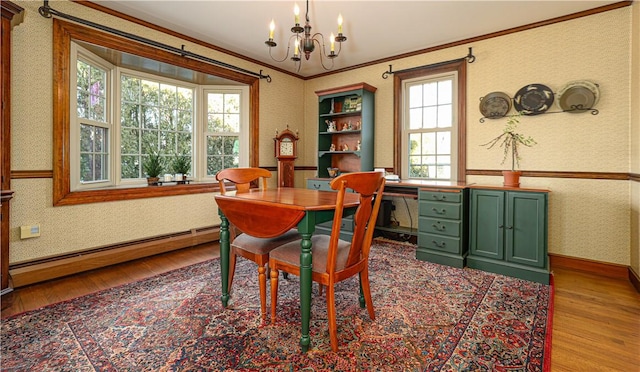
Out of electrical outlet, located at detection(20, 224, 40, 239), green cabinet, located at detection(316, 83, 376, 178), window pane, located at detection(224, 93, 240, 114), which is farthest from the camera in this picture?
window pane, located at detection(224, 93, 240, 114)

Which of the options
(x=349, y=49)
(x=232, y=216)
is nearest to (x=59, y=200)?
(x=232, y=216)

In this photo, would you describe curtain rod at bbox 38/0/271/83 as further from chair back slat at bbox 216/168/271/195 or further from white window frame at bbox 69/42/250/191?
chair back slat at bbox 216/168/271/195

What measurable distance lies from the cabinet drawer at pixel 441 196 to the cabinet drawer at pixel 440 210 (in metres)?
0.04

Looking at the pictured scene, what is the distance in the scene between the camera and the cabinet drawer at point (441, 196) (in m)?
2.98

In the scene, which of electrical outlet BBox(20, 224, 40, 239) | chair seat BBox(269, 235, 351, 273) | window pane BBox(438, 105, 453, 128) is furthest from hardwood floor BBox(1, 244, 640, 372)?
window pane BBox(438, 105, 453, 128)

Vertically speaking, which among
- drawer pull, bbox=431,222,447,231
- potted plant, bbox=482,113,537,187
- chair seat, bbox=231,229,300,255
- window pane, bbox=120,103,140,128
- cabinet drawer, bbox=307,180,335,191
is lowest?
drawer pull, bbox=431,222,447,231

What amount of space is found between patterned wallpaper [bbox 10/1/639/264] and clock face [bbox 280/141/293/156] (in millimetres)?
1441

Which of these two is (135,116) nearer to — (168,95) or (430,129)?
(168,95)

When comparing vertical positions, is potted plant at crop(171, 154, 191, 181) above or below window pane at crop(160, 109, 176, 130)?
below

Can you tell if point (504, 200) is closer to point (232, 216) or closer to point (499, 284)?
point (499, 284)

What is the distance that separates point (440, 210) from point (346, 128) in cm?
193

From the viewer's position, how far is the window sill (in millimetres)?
2742

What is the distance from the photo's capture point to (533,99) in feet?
10.3

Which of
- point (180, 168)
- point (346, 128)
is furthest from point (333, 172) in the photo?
point (180, 168)
